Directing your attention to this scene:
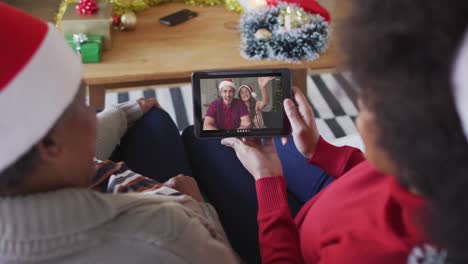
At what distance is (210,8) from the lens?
1785 mm

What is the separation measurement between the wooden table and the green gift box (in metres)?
0.02

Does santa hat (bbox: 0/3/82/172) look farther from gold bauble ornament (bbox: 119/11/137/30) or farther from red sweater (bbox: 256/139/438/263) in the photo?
gold bauble ornament (bbox: 119/11/137/30)

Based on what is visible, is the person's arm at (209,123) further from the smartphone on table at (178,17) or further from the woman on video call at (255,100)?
the smartphone on table at (178,17)

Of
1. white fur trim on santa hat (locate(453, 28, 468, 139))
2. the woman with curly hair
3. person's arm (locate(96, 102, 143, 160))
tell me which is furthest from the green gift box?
white fur trim on santa hat (locate(453, 28, 468, 139))

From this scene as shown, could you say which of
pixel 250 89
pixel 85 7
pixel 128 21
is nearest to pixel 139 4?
pixel 128 21

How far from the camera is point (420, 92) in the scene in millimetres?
438

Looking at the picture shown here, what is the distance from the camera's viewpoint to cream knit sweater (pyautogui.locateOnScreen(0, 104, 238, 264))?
55 cm

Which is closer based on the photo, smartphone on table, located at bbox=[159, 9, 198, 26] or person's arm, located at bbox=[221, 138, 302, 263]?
person's arm, located at bbox=[221, 138, 302, 263]

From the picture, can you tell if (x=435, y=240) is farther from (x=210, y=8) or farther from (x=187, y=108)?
(x=187, y=108)

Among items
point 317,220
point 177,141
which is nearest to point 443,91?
point 317,220

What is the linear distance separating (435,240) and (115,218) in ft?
1.21

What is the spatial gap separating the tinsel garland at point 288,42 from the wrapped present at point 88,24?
428 mm

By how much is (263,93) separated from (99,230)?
490 millimetres

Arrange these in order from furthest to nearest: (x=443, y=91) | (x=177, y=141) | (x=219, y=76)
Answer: (x=177, y=141) → (x=219, y=76) → (x=443, y=91)
